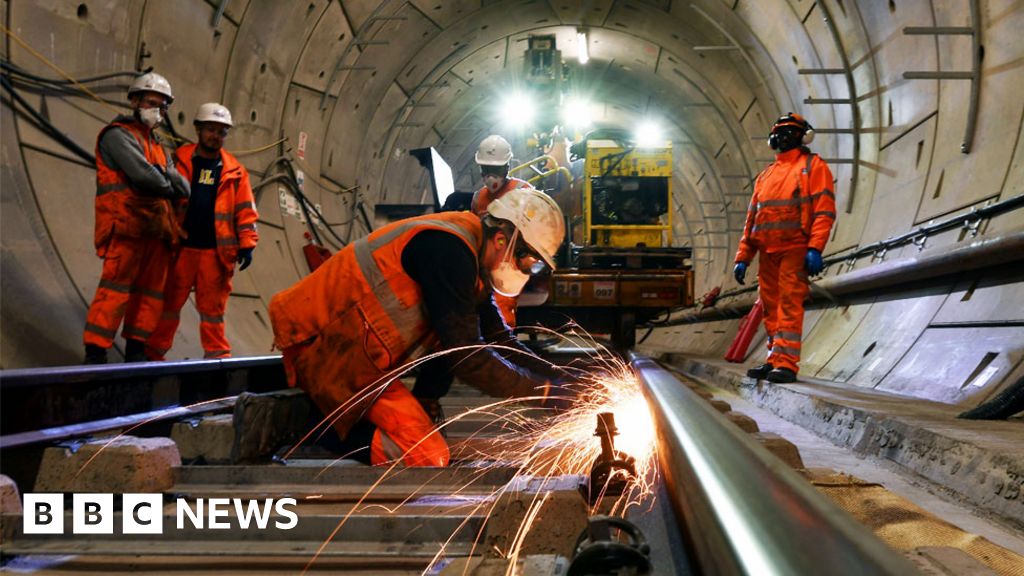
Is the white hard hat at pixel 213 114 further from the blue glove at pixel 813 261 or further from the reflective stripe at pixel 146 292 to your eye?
the blue glove at pixel 813 261

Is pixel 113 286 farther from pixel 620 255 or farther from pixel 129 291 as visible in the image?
pixel 620 255

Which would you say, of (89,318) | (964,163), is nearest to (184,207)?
(89,318)

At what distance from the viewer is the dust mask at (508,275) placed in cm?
291

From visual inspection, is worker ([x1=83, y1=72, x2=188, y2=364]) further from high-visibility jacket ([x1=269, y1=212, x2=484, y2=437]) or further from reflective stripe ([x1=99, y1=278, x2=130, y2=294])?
high-visibility jacket ([x1=269, y1=212, x2=484, y2=437])

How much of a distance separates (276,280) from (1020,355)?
6.37 meters

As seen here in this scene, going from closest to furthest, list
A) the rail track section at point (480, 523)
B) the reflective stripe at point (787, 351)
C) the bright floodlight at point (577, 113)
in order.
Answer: the rail track section at point (480, 523), the reflective stripe at point (787, 351), the bright floodlight at point (577, 113)

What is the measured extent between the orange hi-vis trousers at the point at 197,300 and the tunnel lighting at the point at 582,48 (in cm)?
947

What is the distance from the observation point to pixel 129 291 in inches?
166

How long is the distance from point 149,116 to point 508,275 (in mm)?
2882

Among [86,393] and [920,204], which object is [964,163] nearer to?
[920,204]

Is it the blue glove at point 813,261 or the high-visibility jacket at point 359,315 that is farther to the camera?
the blue glove at point 813,261

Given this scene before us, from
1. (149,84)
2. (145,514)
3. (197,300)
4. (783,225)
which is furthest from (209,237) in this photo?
(783,225)

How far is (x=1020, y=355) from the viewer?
3459mm

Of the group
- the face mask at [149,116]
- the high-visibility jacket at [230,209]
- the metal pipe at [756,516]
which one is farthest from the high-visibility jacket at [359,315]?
the face mask at [149,116]
